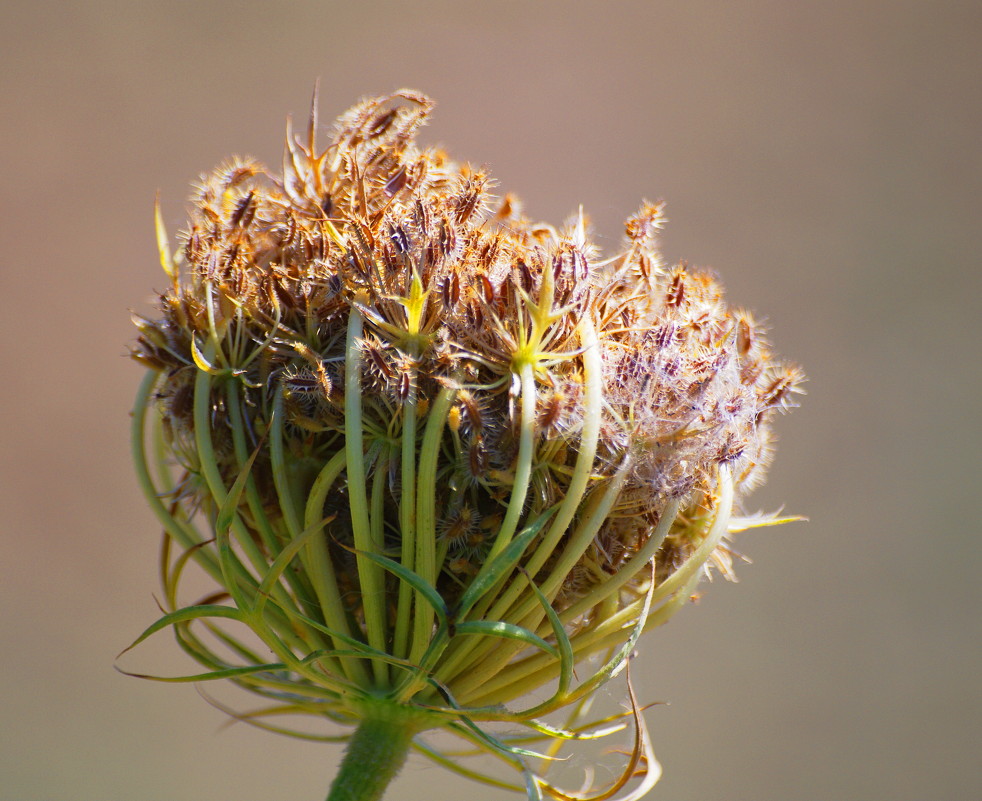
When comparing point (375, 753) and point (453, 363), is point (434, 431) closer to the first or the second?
point (453, 363)

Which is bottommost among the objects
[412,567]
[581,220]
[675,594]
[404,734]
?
[404,734]

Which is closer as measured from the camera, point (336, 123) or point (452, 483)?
point (452, 483)

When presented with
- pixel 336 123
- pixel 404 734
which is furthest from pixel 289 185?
pixel 404 734

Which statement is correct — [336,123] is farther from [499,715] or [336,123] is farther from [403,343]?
[499,715]

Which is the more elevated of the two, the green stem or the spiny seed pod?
the spiny seed pod

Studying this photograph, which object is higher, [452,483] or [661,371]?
[661,371]

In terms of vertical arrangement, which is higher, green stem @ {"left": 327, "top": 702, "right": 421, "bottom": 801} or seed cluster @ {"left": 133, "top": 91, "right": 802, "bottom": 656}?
seed cluster @ {"left": 133, "top": 91, "right": 802, "bottom": 656}
